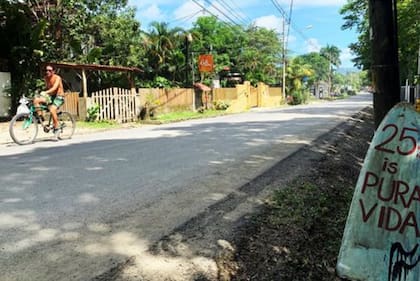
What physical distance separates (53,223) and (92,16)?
65.9 feet

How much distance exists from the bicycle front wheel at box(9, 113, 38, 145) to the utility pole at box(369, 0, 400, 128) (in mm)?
8657

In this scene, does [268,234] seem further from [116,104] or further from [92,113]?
[116,104]

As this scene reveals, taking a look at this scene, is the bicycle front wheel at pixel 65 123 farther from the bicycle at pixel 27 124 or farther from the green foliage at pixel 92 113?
the green foliage at pixel 92 113

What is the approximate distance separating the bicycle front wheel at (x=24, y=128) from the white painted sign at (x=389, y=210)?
8774 millimetres

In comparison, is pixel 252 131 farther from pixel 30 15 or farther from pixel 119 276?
pixel 30 15

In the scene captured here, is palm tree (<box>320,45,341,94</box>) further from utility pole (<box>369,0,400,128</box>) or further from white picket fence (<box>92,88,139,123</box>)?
utility pole (<box>369,0,400,128</box>)

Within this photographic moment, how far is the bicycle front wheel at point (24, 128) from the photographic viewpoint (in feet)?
32.2

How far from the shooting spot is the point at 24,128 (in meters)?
10.0

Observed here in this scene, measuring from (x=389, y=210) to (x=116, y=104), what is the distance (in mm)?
16501

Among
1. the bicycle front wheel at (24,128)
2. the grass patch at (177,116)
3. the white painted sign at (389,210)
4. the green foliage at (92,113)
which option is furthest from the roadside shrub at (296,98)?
the white painted sign at (389,210)

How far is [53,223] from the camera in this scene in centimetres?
414

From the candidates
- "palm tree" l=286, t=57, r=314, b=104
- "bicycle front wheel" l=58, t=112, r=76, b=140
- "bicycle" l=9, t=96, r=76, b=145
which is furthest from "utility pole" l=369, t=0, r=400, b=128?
"palm tree" l=286, t=57, r=314, b=104

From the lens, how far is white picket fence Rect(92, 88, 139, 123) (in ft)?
58.0

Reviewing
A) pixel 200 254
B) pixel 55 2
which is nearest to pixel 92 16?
pixel 55 2
